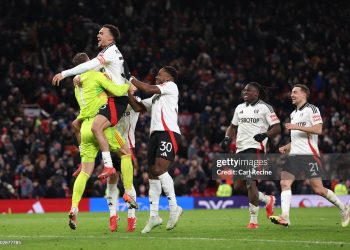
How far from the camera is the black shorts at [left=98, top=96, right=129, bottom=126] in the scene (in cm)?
1366

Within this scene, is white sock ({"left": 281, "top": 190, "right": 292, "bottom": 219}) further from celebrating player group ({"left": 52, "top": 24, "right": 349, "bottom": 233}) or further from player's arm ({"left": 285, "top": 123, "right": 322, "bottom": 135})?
player's arm ({"left": 285, "top": 123, "right": 322, "bottom": 135})

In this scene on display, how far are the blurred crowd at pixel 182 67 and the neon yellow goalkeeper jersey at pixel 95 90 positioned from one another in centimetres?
1271

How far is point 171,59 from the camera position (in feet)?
112

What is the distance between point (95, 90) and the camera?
13734mm

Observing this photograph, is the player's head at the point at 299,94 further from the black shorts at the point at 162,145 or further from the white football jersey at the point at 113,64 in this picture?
the white football jersey at the point at 113,64

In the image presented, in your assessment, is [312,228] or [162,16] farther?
[162,16]

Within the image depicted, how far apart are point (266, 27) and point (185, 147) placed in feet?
35.6

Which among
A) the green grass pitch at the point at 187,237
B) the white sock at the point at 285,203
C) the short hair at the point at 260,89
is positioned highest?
the short hair at the point at 260,89

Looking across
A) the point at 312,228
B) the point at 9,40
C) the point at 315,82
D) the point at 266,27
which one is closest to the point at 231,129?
the point at 312,228

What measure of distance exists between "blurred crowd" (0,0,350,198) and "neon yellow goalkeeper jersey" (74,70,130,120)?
41.7 feet

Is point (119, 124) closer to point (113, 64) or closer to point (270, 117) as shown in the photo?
point (113, 64)

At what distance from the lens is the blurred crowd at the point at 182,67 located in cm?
2742

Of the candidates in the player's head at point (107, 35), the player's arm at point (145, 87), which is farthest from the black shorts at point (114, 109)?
the player's head at point (107, 35)

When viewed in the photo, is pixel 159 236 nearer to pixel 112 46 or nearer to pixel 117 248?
pixel 117 248
